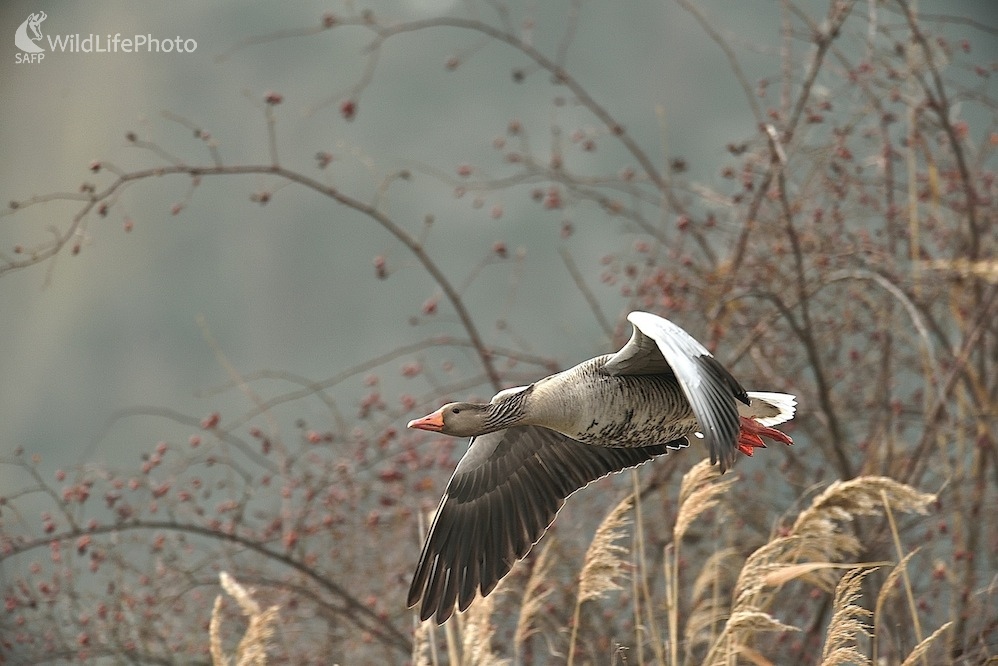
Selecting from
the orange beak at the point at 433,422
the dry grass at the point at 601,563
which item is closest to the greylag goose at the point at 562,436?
the orange beak at the point at 433,422

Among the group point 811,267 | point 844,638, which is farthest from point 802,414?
point 844,638

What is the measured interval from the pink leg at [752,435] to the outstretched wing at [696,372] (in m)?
0.27

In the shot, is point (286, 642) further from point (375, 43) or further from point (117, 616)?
point (375, 43)

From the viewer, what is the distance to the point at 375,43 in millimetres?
3816

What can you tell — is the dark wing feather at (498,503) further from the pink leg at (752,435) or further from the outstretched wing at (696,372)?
the outstretched wing at (696,372)

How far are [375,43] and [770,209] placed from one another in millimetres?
1684

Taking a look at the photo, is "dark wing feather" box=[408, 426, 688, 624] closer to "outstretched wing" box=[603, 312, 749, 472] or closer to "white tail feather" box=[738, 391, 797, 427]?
"white tail feather" box=[738, 391, 797, 427]

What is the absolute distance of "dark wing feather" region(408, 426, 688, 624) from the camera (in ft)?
9.21

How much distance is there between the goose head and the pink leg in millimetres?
591

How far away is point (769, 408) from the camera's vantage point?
280 cm

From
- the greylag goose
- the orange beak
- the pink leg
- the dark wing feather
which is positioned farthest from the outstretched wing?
the dark wing feather

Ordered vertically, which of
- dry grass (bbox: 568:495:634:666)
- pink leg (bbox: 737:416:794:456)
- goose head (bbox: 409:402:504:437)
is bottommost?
dry grass (bbox: 568:495:634:666)

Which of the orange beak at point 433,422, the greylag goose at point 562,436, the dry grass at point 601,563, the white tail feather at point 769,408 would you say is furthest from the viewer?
the white tail feather at point 769,408

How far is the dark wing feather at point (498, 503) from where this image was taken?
2807mm
